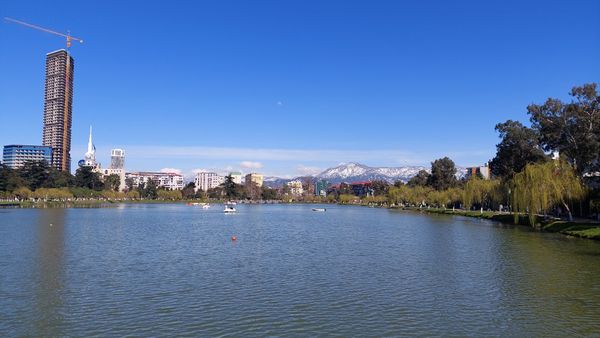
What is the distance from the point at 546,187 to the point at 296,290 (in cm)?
4201

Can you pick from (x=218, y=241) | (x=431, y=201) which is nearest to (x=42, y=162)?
(x=431, y=201)

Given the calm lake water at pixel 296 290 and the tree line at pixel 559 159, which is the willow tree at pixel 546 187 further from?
the calm lake water at pixel 296 290

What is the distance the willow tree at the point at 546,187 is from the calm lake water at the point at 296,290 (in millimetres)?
18926

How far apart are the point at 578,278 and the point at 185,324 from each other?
18.2 m

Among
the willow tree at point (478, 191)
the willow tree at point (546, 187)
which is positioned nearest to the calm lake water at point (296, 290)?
the willow tree at point (546, 187)

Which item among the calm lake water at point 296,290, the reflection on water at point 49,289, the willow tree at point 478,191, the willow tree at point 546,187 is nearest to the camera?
the reflection on water at point 49,289

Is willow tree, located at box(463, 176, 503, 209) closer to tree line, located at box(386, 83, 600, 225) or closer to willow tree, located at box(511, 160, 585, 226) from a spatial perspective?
tree line, located at box(386, 83, 600, 225)

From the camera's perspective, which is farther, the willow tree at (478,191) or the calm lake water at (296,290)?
the willow tree at (478,191)

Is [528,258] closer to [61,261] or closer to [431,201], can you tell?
[61,261]

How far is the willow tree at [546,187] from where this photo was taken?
53.0m

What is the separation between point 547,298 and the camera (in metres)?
19.0

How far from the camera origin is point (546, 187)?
53.0m

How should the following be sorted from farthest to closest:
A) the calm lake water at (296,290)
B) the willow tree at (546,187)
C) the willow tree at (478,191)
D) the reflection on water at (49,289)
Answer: the willow tree at (478,191) < the willow tree at (546,187) < the calm lake water at (296,290) < the reflection on water at (49,289)

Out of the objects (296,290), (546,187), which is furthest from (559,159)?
(296,290)
